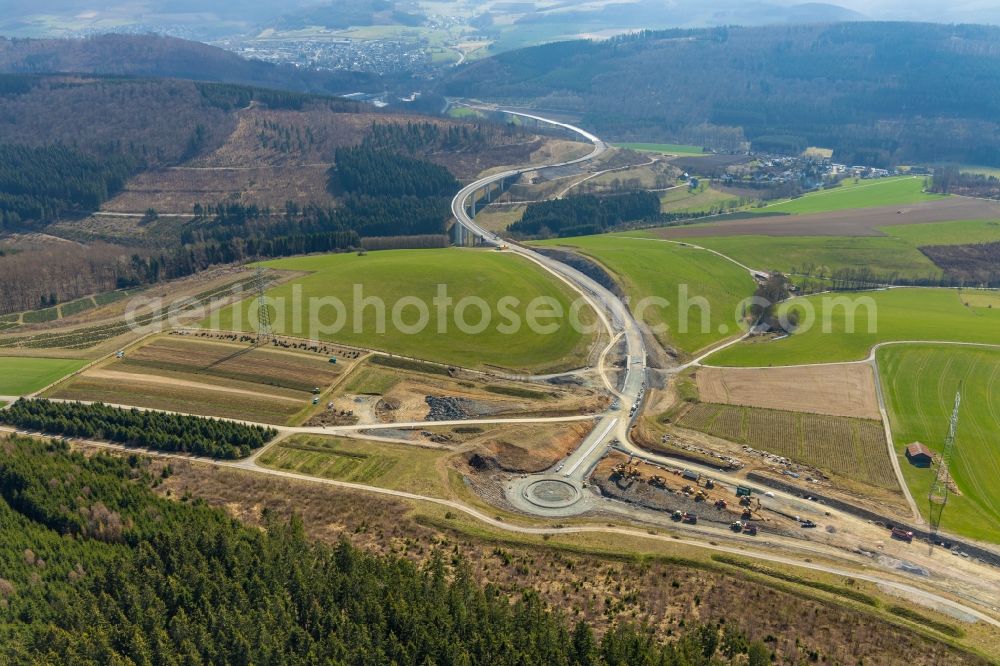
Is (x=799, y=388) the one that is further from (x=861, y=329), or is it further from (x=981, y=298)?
(x=981, y=298)

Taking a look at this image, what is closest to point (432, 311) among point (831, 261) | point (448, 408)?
point (448, 408)

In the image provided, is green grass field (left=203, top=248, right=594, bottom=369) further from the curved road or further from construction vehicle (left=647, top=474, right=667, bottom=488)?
construction vehicle (left=647, top=474, right=667, bottom=488)

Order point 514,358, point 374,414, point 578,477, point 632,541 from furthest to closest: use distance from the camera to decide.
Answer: point 514,358, point 374,414, point 578,477, point 632,541

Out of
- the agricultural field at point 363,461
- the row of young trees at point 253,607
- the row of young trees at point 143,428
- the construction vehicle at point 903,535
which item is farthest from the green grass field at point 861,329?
the row of young trees at point 143,428

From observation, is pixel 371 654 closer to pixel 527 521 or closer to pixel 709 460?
pixel 527 521

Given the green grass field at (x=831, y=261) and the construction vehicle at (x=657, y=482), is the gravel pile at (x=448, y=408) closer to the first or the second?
the construction vehicle at (x=657, y=482)

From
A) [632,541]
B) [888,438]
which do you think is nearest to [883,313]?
[888,438]
